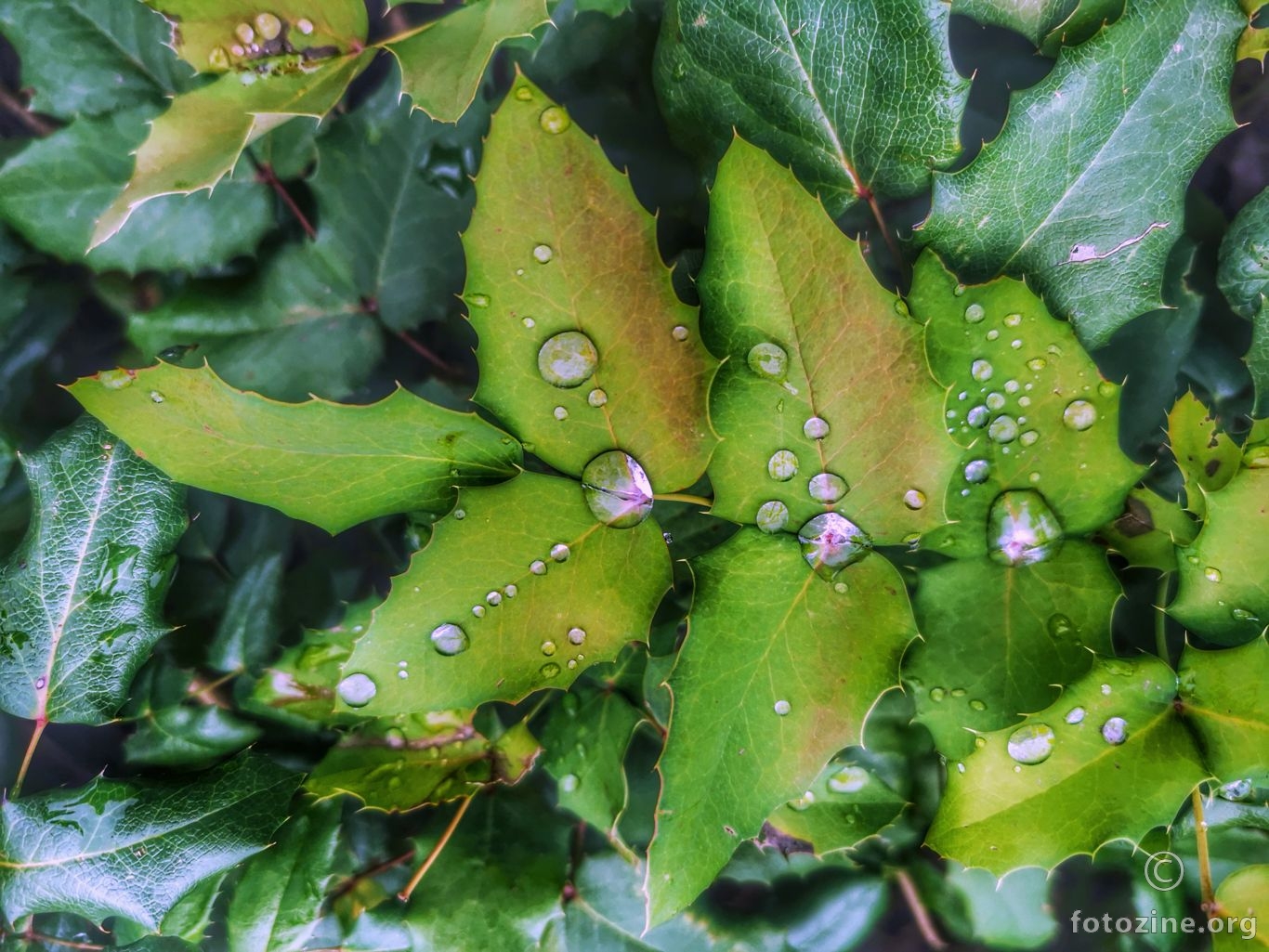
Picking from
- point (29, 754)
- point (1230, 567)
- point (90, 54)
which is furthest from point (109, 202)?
point (1230, 567)

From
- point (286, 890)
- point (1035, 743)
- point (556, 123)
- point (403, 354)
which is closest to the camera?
point (556, 123)

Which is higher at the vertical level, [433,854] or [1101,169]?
[1101,169]

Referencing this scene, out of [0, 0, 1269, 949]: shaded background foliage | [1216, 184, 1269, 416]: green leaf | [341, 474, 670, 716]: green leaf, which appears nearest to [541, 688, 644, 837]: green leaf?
[0, 0, 1269, 949]: shaded background foliage

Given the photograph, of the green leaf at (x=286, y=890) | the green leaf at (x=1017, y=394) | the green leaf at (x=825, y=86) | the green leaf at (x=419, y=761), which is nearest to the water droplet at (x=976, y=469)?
the green leaf at (x=1017, y=394)

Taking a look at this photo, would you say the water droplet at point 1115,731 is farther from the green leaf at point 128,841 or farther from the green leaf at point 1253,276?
the green leaf at point 128,841

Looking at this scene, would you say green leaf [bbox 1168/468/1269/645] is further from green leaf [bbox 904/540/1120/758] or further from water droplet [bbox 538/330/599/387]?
water droplet [bbox 538/330/599/387]

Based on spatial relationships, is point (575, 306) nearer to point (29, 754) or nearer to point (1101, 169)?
point (1101, 169)

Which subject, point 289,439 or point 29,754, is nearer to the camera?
point 289,439
